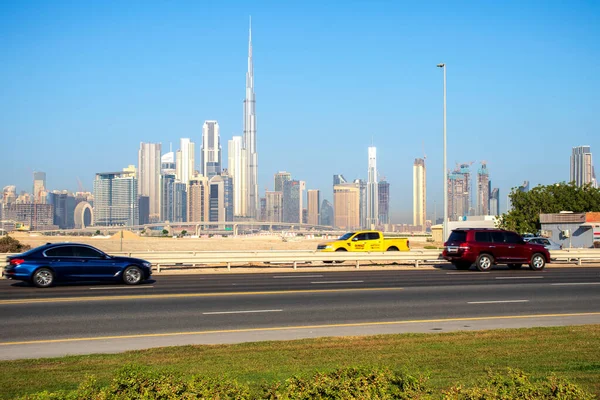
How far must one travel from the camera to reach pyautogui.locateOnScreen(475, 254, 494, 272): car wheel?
30875mm

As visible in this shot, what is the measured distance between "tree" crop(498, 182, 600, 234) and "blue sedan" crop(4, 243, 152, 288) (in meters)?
52.6

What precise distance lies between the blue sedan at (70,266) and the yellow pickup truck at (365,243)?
16902 mm

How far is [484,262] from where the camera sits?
102ft

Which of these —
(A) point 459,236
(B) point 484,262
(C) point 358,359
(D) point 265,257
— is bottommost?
(C) point 358,359

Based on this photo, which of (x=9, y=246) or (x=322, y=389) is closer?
(x=322, y=389)

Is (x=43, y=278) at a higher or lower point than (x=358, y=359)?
higher

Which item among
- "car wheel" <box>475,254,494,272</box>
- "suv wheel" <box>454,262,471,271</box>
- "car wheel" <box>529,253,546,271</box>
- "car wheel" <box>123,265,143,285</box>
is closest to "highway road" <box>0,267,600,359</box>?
"car wheel" <box>123,265,143,285</box>

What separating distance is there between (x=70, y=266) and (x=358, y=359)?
1542 centimetres

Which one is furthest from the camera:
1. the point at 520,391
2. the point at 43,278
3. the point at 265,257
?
the point at 265,257

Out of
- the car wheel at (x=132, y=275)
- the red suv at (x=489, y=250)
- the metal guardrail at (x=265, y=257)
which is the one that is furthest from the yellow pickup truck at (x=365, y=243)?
the car wheel at (x=132, y=275)

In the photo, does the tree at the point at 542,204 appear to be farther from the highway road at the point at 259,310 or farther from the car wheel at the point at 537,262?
the highway road at the point at 259,310

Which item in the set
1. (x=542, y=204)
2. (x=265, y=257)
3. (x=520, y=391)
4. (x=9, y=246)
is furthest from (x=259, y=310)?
(x=542, y=204)

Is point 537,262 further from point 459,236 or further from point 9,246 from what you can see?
point 9,246

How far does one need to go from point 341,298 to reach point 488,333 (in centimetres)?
670
